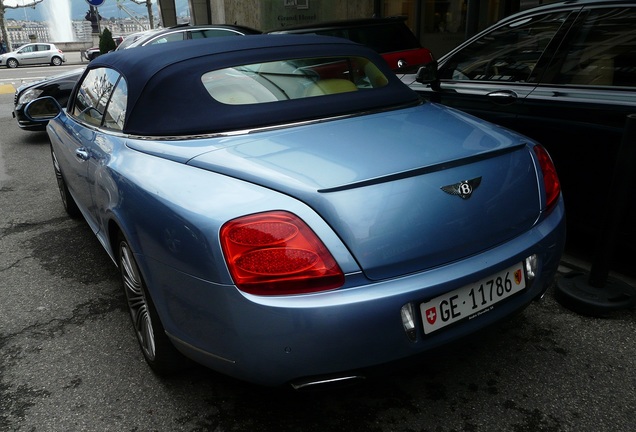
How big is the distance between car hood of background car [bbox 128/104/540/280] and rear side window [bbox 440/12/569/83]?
1493mm

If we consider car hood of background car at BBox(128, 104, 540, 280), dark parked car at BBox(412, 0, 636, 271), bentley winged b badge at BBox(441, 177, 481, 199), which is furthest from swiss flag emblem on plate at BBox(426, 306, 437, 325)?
dark parked car at BBox(412, 0, 636, 271)

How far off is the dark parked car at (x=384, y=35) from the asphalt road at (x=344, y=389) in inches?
200

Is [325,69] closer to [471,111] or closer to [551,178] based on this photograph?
[551,178]

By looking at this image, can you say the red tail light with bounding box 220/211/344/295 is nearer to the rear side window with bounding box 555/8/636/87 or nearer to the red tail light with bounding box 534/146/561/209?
the red tail light with bounding box 534/146/561/209

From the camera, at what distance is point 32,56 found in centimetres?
3036

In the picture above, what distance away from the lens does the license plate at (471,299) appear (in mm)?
1898

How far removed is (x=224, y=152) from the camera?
2.18m

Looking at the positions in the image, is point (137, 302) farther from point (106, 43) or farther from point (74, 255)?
point (106, 43)

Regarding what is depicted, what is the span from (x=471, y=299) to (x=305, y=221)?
0.66m

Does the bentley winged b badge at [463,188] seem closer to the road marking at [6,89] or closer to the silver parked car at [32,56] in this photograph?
the road marking at [6,89]

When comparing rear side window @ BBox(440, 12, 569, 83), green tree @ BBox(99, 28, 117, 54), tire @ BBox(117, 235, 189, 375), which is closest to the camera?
tire @ BBox(117, 235, 189, 375)

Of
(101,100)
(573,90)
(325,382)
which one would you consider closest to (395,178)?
(325,382)

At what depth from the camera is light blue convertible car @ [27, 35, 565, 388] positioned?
1.80 m

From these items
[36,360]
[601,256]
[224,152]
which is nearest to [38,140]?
[36,360]
